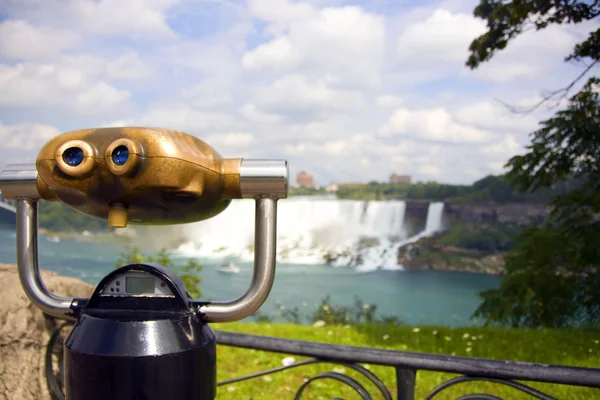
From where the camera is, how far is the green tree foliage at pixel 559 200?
172 inches

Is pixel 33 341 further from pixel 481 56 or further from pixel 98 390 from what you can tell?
pixel 481 56

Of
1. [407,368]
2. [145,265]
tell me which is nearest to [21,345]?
[145,265]

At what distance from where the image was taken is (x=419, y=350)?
11.6 feet

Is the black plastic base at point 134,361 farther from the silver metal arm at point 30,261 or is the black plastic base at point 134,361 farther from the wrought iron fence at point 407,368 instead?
the wrought iron fence at point 407,368

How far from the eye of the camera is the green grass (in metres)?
2.69

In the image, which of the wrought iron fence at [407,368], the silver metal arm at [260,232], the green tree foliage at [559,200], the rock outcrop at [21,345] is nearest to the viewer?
the silver metal arm at [260,232]

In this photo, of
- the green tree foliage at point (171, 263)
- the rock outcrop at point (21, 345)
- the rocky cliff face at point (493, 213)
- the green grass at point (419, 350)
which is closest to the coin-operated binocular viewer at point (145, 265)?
the rock outcrop at point (21, 345)

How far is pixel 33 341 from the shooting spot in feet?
5.15

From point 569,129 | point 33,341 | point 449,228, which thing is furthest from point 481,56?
point 449,228

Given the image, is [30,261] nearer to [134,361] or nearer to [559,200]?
[134,361]

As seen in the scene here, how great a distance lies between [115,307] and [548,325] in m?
→ 4.61

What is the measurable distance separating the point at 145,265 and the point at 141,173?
8.6 inches

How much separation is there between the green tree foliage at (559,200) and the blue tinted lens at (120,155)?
4220mm

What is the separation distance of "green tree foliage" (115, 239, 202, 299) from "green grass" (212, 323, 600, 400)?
2.95 ft
